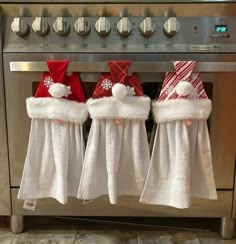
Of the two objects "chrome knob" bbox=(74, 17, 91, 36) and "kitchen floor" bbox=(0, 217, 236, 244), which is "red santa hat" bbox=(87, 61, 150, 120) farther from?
"kitchen floor" bbox=(0, 217, 236, 244)

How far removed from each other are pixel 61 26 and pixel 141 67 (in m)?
0.23

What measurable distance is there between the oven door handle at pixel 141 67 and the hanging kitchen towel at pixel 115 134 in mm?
24

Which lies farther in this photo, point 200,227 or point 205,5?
point 200,227

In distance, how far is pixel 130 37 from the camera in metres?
1.07

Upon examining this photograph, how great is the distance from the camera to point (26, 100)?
108 centimetres

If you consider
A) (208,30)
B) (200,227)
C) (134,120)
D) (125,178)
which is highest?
(208,30)

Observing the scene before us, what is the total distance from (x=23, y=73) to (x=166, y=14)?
0.41m

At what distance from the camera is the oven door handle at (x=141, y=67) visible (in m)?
1.05

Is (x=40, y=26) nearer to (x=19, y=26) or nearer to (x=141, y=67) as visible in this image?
(x=19, y=26)

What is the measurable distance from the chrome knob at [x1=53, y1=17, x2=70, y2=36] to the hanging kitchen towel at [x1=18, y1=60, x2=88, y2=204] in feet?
0.27

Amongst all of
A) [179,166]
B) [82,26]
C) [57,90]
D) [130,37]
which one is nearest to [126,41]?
[130,37]

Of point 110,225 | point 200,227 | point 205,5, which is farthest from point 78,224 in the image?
point 205,5

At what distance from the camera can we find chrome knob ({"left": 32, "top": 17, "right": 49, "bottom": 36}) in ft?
3.40

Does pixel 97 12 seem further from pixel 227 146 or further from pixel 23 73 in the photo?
pixel 227 146
